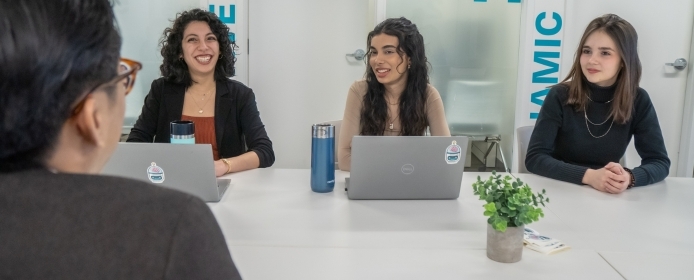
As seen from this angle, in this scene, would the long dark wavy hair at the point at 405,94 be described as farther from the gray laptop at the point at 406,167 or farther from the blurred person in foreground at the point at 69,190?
the blurred person in foreground at the point at 69,190

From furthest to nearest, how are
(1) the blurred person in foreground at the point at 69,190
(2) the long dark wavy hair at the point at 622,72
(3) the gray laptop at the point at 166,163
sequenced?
(2) the long dark wavy hair at the point at 622,72
(3) the gray laptop at the point at 166,163
(1) the blurred person in foreground at the point at 69,190

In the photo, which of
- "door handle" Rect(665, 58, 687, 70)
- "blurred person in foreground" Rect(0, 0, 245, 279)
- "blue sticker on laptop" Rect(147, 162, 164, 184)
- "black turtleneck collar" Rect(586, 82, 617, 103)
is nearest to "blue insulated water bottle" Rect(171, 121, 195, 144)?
"blue sticker on laptop" Rect(147, 162, 164, 184)

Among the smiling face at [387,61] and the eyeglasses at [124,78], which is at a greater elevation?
the smiling face at [387,61]

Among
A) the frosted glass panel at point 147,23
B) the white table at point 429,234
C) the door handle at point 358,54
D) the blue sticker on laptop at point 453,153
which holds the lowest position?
the white table at point 429,234

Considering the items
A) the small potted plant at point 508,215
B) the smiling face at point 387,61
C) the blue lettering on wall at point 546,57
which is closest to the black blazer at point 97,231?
the small potted plant at point 508,215

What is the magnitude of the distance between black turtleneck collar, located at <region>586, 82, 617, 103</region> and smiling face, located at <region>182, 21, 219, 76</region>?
1.68 metres

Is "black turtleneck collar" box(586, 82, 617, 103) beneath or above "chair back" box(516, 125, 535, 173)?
above

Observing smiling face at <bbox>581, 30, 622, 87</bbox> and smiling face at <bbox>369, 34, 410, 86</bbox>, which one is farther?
smiling face at <bbox>369, 34, 410, 86</bbox>

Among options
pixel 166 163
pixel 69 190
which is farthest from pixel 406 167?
pixel 69 190

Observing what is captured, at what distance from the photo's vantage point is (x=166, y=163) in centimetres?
163

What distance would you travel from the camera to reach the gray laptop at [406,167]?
5.43ft

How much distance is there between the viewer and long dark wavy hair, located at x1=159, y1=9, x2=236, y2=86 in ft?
8.41

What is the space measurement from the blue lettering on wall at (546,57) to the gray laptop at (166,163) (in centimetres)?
271

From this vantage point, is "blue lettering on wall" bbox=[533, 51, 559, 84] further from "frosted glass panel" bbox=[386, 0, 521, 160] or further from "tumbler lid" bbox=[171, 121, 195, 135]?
"tumbler lid" bbox=[171, 121, 195, 135]
